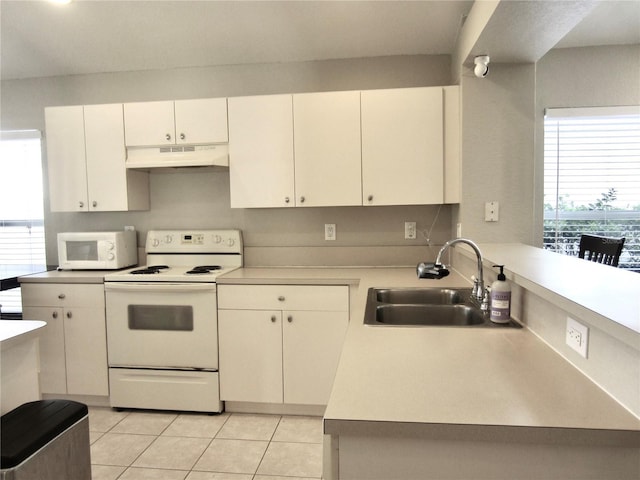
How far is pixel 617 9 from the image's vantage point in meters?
2.58

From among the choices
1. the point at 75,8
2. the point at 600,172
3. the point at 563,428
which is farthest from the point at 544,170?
the point at 75,8

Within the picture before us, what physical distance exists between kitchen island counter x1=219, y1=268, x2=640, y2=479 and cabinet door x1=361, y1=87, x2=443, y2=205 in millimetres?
1511

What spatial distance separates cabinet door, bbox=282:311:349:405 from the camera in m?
2.71

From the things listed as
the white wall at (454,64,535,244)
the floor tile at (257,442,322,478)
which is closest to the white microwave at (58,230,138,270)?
the floor tile at (257,442,322,478)

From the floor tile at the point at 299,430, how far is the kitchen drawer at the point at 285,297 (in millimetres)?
713

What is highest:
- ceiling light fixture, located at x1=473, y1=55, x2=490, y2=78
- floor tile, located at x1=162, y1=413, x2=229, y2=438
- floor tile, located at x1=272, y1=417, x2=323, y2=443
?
ceiling light fixture, located at x1=473, y1=55, x2=490, y2=78

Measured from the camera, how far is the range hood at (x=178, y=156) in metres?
2.91

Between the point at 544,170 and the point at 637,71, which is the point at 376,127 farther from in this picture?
the point at 637,71

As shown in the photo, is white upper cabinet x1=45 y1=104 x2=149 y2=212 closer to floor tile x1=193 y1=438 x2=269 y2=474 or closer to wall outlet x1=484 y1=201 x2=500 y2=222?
floor tile x1=193 y1=438 x2=269 y2=474

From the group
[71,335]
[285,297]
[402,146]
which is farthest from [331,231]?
[71,335]

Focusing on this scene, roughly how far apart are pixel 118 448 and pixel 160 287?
37.2 inches

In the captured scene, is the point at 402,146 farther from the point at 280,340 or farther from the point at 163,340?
the point at 163,340

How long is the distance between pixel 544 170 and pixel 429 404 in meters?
2.77

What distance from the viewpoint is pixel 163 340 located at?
2816 mm
